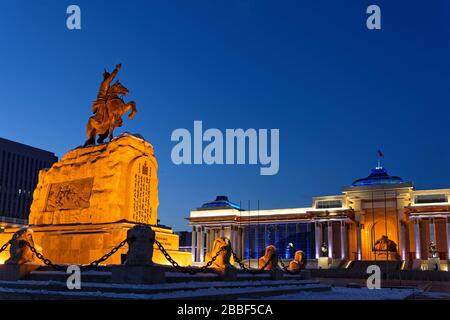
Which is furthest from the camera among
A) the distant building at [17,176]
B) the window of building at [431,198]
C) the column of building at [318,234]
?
the distant building at [17,176]

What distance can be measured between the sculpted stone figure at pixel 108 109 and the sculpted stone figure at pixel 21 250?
19.2ft

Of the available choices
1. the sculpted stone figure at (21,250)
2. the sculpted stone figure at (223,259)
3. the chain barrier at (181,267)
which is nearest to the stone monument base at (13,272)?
the sculpted stone figure at (21,250)

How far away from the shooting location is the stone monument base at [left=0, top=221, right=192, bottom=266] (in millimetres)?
15336

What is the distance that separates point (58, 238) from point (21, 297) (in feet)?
17.4

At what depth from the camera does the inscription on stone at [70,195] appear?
1706 centimetres

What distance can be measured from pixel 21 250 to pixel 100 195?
3.75 meters

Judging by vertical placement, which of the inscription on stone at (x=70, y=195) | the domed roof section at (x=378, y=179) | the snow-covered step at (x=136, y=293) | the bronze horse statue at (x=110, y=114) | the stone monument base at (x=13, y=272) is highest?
the domed roof section at (x=378, y=179)

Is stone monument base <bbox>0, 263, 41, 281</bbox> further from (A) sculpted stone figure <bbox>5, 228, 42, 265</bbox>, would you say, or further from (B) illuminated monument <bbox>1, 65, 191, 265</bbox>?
(B) illuminated monument <bbox>1, 65, 191, 265</bbox>

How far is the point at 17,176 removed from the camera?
9388 cm

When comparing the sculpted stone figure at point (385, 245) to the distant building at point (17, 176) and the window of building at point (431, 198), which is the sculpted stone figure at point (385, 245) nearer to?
the window of building at point (431, 198)

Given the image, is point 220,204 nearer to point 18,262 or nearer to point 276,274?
point 276,274

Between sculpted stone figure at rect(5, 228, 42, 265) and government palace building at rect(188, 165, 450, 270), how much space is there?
37836 mm

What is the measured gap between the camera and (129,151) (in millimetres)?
17156
